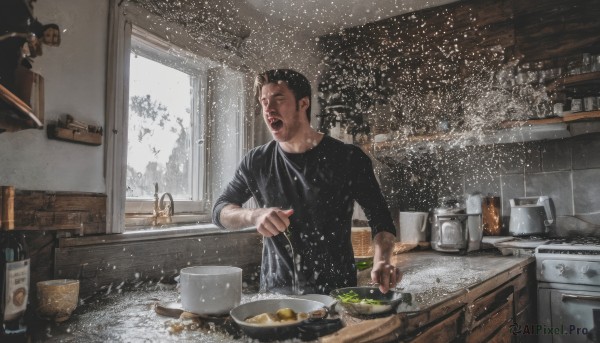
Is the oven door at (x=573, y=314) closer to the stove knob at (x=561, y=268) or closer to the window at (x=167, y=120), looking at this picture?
the stove knob at (x=561, y=268)

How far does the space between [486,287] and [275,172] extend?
1201mm

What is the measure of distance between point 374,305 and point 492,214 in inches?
104

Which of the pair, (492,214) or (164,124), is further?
(492,214)

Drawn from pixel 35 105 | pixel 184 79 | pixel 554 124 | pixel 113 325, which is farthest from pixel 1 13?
pixel 554 124

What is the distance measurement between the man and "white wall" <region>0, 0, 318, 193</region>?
0.63 metres

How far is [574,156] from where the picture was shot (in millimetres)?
3283

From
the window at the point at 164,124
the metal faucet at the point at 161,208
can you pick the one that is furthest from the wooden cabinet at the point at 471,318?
the window at the point at 164,124

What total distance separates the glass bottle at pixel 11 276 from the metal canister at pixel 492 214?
3365 mm

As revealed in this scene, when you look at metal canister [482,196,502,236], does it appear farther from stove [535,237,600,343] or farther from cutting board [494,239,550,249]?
stove [535,237,600,343]

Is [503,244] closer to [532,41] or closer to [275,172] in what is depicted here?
[532,41]

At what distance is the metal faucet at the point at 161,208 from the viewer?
239 cm

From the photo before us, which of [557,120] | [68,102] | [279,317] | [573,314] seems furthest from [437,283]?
[68,102]

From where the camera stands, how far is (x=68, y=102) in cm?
180

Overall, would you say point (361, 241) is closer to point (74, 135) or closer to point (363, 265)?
point (363, 265)
